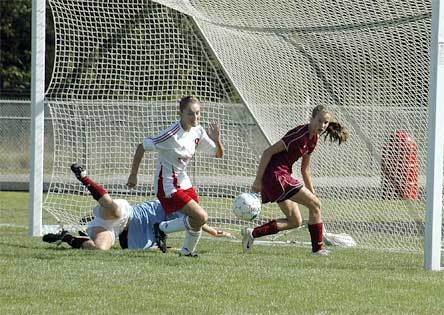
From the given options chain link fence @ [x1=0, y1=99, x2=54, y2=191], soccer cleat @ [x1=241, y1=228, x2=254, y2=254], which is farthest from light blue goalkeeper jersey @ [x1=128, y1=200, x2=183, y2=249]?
chain link fence @ [x1=0, y1=99, x2=54, y2=191]

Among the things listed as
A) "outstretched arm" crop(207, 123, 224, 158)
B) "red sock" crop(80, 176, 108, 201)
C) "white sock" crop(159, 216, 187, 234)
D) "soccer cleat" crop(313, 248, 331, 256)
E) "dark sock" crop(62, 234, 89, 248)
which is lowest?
"soccer cleat" crop(313, 248, 331, 256)

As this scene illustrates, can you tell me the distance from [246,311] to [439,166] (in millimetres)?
2557

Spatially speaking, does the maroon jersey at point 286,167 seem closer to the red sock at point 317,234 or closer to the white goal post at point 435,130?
the red sock at point 317,234

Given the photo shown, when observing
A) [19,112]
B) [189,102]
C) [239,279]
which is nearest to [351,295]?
[239,279]

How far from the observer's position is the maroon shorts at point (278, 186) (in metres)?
9.88

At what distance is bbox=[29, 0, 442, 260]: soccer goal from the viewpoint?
1088cm

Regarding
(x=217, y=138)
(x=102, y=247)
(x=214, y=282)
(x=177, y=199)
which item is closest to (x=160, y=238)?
(x=102, y=247)

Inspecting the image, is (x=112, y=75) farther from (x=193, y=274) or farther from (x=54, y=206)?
(x=193, y=274)

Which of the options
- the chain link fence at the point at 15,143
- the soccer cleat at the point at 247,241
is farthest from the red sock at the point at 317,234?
the chain link fence at the point at 15,143

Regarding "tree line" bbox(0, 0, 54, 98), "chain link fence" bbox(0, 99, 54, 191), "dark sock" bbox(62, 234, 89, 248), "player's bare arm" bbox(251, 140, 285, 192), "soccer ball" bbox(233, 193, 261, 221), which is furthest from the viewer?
"tree line" bbox(0, 0, 54, 98)

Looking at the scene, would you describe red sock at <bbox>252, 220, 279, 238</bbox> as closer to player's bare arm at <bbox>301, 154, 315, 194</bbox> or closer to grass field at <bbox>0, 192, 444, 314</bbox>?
grass field at <bbox>0, 192, 444, 314</bbox>

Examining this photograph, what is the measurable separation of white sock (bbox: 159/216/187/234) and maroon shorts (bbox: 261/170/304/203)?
87 cm

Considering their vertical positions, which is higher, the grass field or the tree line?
the tree line

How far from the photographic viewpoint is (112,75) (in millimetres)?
12617
